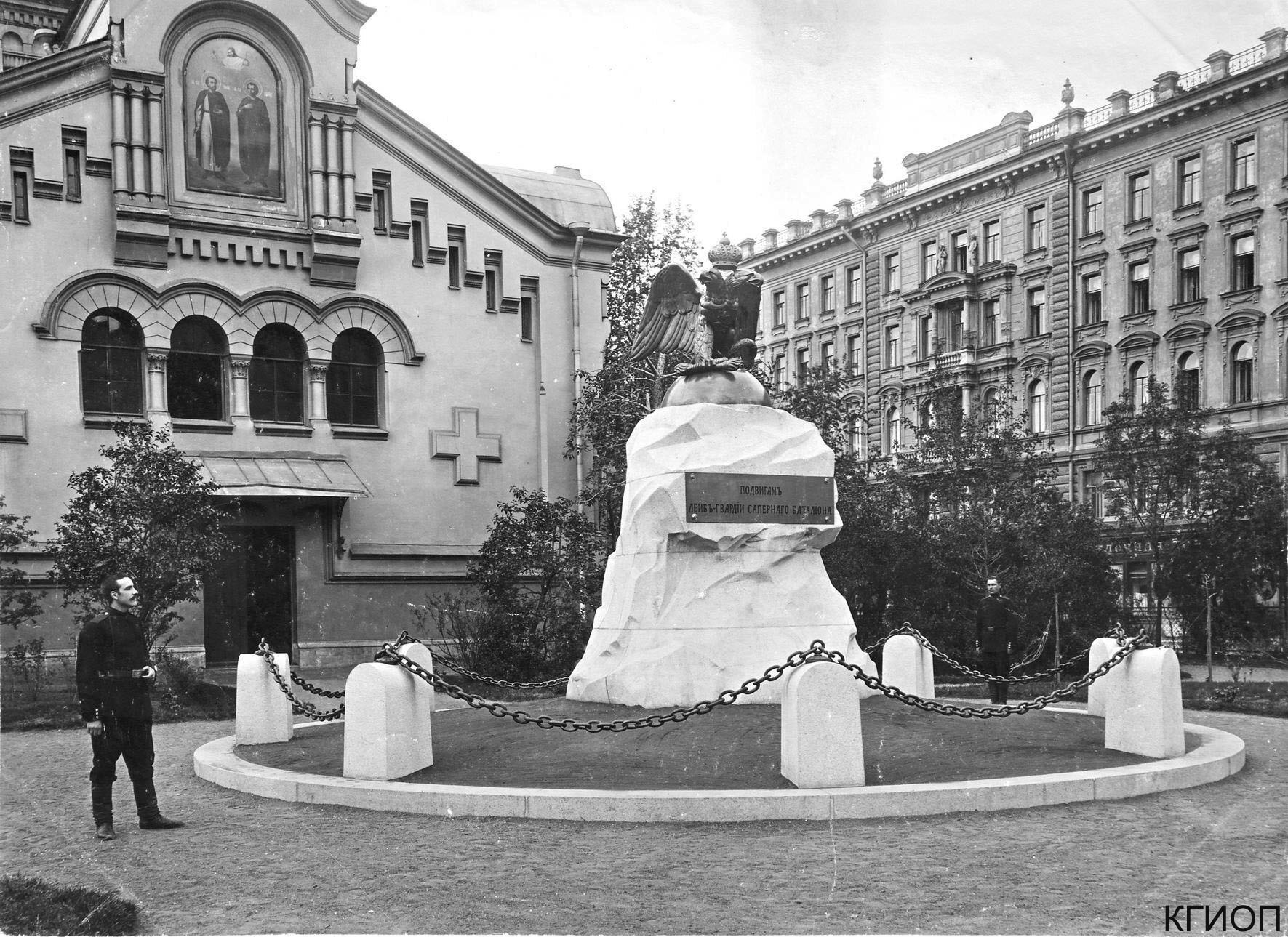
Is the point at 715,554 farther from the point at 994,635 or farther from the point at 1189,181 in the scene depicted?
the point at 1189,181

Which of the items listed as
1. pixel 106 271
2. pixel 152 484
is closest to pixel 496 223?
pixel 106 271

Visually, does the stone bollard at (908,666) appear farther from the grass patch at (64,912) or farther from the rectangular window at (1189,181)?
the rectangular window at (1189,181)

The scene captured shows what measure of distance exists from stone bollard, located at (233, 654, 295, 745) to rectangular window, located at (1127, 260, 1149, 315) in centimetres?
3732

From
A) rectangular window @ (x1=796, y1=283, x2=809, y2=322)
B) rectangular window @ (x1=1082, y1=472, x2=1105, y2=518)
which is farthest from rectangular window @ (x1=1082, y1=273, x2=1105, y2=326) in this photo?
rectangular window @ (x1=796, y1=283, x2=809, y2=322)

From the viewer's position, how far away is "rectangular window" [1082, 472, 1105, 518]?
41.5 metres

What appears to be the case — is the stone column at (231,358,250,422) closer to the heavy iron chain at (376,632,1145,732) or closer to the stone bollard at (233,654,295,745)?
the stone bollard at (233,654,295,745)

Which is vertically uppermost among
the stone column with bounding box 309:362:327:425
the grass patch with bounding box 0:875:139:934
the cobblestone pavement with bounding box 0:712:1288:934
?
the stone column with bounding box 309:362:327:425

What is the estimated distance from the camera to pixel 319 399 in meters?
28.5

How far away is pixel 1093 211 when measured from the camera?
150 ft

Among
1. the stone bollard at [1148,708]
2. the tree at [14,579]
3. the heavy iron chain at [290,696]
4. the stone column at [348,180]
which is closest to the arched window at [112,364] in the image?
the tree at [14,579]

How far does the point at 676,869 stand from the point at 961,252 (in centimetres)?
4682

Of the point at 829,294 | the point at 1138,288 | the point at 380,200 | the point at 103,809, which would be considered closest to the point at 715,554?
the point at 103,809

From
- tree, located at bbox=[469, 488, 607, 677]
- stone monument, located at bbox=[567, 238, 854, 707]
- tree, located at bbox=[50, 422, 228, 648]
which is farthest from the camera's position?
tree, located at bbox=[469, 488, 607, 677]

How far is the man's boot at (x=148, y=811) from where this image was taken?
8984 millimetres
